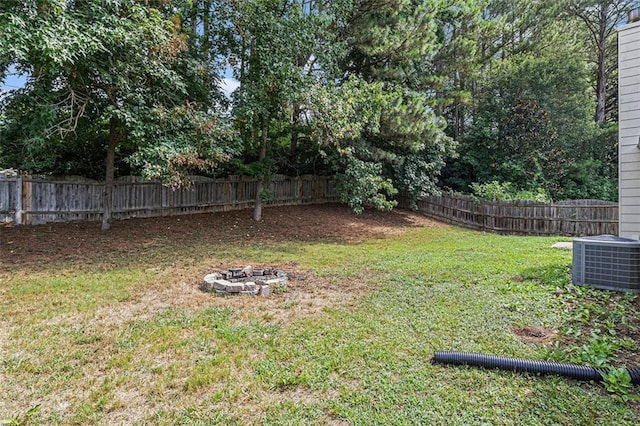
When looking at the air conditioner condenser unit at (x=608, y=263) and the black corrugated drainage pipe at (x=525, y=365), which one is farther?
the air conditioner condenser unit at (x=608, y=263)

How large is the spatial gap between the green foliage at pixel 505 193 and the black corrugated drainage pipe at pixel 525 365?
9832 mm

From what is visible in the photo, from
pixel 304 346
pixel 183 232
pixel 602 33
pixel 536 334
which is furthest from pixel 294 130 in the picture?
pixel 602 33

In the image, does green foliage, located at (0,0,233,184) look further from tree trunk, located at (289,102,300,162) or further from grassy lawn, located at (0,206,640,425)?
grassy lawn, located at (0,206,640,425)

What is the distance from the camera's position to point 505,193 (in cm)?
1190

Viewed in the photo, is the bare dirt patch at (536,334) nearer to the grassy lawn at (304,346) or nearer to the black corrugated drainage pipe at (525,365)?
the grassy lawn at (304,346)

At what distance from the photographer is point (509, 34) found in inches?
673

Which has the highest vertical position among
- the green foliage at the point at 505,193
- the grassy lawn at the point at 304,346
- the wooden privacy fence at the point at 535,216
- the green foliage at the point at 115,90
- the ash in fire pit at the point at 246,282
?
the green foliage at the point at 115,90

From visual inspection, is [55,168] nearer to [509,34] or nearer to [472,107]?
[472,107]

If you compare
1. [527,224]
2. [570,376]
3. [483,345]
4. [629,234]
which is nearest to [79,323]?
[483,345]

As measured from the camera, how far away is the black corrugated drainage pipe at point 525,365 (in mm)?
2314

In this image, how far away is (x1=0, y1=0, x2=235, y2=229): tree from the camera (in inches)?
201

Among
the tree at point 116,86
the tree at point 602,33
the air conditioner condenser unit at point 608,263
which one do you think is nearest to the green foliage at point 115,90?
the tree at point 116,86

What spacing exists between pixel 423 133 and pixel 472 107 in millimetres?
7494

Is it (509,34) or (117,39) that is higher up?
(509,34)
